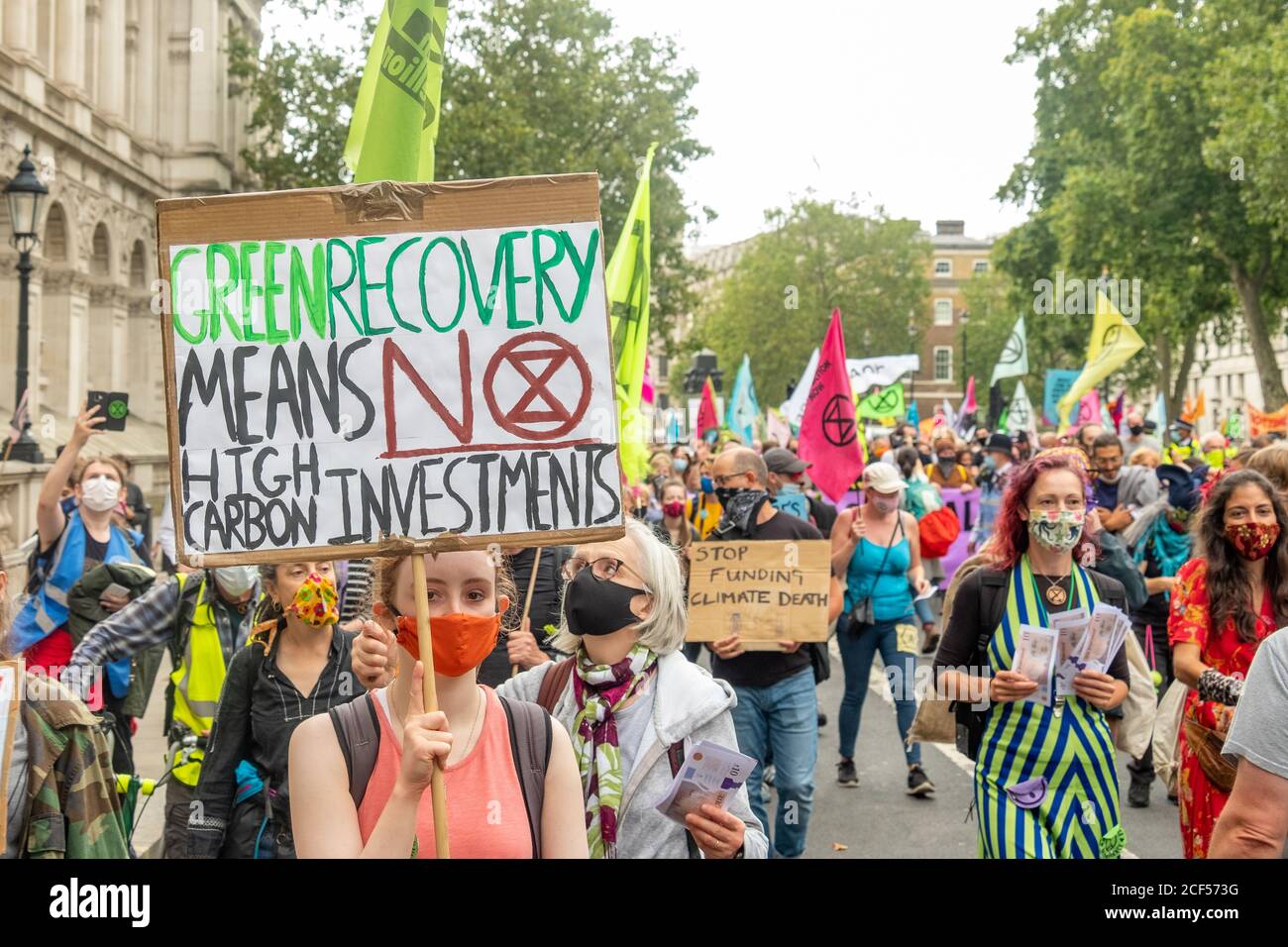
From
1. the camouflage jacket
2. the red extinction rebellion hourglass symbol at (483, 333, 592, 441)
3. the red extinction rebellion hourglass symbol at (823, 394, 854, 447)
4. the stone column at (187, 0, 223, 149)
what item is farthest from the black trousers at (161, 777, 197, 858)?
the stone column at (187, 0, 223, 149)

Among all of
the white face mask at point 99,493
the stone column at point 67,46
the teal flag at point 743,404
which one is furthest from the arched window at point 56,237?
the white face mask at point 99,493

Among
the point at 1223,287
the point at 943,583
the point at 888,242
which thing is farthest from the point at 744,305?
the point at 943,583

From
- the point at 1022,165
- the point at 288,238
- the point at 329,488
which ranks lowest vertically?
the point at 329,488

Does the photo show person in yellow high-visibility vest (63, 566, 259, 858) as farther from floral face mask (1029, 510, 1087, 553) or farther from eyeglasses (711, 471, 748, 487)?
floral face mask (1029, 510, 1087, 553)

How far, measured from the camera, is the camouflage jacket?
3229mm

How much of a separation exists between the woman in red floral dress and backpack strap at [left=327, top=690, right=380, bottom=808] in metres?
2.73

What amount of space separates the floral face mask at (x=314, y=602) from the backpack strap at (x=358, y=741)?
1.73m

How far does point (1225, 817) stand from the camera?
286cm

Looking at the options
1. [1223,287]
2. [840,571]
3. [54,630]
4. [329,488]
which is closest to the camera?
[329,488]

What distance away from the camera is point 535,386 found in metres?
3.16
